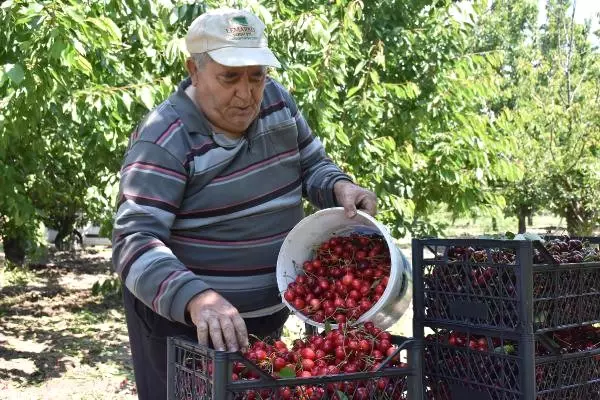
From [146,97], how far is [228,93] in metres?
2.74

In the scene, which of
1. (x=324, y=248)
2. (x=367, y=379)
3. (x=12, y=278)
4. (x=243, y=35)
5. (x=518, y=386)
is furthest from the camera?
(x=12, y=278)

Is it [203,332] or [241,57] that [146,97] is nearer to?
[241,57]

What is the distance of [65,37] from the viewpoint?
165 inches

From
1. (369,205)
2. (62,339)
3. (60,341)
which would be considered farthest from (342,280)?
(62,339)

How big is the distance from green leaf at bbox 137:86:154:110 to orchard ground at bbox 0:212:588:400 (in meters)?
1.70

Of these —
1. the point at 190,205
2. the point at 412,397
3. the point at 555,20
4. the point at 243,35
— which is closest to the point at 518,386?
the point at 412,397

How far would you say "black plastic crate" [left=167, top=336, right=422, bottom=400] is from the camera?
1734 millimetres

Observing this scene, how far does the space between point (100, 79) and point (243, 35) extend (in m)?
3.65

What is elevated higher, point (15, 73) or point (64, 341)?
point (15, 73)

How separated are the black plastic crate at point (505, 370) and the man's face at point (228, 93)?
80 cm

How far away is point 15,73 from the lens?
4.00 metres

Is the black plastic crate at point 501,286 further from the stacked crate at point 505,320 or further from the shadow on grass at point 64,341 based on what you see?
the shadow on grass at point 64,341

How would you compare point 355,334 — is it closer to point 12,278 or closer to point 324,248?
point 324,248

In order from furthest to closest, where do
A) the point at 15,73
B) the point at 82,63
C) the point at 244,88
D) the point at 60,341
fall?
the point at 60,341 < the point at 82,63 < the point at 15,73 < the point at 244,88
